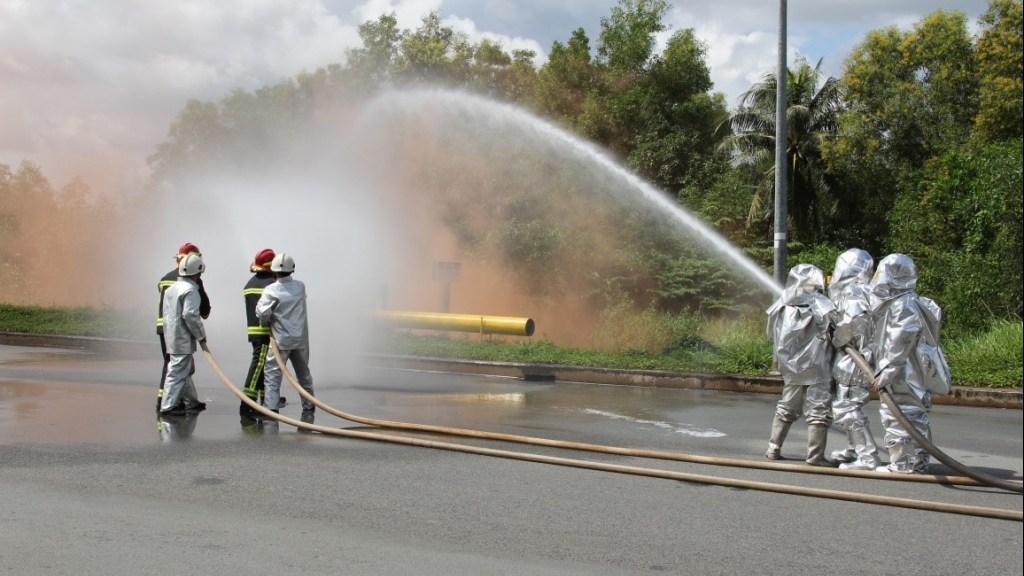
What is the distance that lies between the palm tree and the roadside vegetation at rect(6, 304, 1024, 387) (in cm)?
822

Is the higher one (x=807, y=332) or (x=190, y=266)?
(x=190, y=266)

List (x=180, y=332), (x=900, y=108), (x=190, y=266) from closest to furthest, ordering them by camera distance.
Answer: (x=180, y=332), (x=190, y=266), (x=900, y=108)

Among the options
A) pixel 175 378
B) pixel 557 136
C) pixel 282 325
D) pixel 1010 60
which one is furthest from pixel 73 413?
pixel 557 136

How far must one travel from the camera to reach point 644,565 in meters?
5.04

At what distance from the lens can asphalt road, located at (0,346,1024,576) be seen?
5059 millimetres

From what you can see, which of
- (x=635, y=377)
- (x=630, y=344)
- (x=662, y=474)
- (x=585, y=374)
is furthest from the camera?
(x=630, y=344)

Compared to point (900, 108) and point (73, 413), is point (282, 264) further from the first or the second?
point (900, 108)

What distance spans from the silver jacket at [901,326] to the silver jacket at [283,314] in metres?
5.64

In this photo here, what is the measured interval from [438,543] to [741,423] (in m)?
5.68

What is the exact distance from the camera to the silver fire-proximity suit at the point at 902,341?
6.54 metres

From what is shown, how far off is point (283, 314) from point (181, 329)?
1022 millimetres

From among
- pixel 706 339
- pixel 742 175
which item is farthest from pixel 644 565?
pixel 742 175

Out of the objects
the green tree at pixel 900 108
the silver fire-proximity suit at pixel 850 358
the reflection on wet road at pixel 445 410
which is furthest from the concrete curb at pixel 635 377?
the green tree at pixel 900 108

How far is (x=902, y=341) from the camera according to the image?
6598mm
